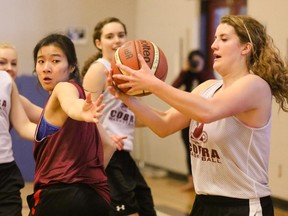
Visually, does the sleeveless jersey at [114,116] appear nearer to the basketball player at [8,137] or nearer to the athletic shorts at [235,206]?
the basketball player at [8,137]

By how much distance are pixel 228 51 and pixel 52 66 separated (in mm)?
868

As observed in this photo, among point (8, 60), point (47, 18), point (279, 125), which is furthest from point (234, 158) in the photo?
point (47, 18)

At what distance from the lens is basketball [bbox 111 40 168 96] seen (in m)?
2.55

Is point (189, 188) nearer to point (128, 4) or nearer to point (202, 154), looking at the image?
point (128, 4)

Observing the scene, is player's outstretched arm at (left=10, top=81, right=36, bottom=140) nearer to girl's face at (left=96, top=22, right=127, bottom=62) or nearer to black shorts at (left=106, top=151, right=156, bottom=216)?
black shorts at (left=106, top=151, right=156, bottom=216)

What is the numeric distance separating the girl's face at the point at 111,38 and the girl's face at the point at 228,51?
1446 mm

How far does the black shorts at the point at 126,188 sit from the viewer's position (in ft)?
11.4

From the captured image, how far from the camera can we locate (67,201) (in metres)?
2.49

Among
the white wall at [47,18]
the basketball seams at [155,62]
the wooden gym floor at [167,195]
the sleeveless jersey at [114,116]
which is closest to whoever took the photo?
the basketball seams at [155,62]

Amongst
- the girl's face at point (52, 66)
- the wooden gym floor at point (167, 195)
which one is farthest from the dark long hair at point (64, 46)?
the wooden gym floor at point (167, 195)

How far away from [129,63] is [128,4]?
6.13m

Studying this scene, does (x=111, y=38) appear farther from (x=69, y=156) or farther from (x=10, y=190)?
(x=69, y=156)

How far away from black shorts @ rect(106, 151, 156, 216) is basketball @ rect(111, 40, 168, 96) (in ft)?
3.31

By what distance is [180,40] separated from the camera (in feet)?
24.5
